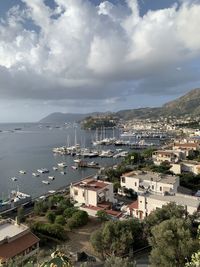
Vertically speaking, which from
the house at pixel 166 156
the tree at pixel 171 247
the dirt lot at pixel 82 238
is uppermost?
the tree at pixel 171 247

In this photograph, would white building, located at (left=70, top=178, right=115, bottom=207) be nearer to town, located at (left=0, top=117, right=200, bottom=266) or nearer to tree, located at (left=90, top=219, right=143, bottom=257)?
town, located at (left=0, top=117, right=200, bottom=266)

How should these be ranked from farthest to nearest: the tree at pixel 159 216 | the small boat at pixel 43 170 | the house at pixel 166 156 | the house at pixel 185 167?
1. the small boat at pixel 43 170
2. the house at pixel 166 156
3. the house at pixel 185 167
4. the tree at pixel 159 216

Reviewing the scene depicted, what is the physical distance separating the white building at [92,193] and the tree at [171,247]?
13.9 metres

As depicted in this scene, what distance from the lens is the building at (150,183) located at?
31.1 meters

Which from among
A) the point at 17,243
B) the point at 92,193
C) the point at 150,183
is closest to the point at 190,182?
the point at 150,183

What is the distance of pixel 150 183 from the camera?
32.8 metres

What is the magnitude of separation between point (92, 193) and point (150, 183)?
7.70 m

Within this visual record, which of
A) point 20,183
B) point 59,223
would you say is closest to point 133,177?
point 59,223

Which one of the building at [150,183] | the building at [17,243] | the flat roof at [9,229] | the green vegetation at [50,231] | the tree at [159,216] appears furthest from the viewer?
the building at [150,183]

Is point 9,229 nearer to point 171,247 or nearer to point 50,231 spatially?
point 50,231

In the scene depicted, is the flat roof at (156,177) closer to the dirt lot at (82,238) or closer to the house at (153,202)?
the house at (153,202)

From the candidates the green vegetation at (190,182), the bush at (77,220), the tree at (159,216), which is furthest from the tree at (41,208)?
the green vegetation at (190,182)

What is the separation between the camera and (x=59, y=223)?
2403 centimetres

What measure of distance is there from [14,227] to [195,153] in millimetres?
48256
